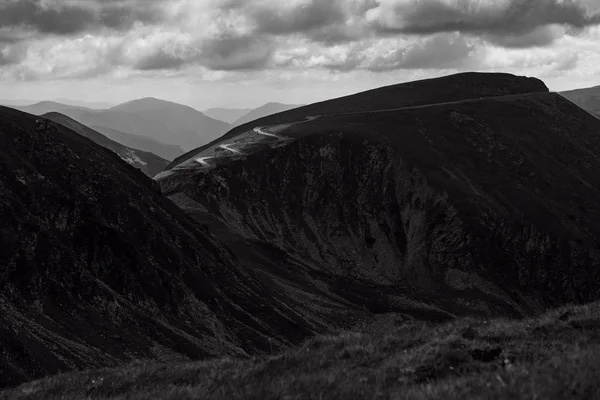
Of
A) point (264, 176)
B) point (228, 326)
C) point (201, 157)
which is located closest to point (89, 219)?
point (228, 326)

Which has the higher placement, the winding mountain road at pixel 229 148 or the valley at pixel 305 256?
the winding mountain road at pixel 229 148

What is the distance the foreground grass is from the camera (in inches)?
367

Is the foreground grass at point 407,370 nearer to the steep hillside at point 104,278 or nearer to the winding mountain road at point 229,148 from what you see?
the steep hillside at point 104,278

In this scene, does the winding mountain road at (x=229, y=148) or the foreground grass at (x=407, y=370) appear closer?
the foreground grass at (x=407, y=370)

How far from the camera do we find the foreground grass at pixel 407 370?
367 inches

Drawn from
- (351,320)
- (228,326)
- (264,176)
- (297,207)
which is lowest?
(351,320)

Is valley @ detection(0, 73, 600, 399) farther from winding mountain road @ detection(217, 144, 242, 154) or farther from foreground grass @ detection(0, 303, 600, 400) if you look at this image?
winding mountain road @ detection(217, 144, 242, 154)

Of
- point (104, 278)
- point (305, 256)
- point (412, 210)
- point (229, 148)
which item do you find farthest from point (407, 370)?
point (229, 148)

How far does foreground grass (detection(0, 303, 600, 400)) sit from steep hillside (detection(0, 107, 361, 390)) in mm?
30142

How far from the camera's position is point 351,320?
322 feet

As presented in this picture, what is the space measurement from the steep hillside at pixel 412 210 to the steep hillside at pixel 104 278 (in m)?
35.6

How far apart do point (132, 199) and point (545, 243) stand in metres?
104

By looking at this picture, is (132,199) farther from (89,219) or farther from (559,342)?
(559,342)

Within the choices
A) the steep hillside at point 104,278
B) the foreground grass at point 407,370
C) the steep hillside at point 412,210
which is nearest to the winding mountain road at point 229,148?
the steep hillside at point 412,210
